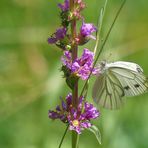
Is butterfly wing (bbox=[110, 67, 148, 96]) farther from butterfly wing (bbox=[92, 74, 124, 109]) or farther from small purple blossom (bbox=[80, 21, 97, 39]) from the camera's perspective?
small purple blossom (bbox=[80, 21, 97, 39])

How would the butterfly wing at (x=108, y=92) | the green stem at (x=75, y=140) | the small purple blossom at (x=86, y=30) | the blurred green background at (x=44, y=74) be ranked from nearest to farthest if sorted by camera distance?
the green stem at (x=75, y=140)
the small purple blossom at (x=86, y=30)
the butterfly wing at (x=108, y=92)
the blurred green background at (x=44, y=74)

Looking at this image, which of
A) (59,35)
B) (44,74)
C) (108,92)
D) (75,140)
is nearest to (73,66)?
(59,35)

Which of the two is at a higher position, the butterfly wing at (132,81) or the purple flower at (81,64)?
the purple flower at (81,64)

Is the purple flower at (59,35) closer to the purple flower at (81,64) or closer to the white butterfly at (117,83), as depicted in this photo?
the purple flower at (81,64)

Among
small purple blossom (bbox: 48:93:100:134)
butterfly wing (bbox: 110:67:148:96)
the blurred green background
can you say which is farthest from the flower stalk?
the blurred green background

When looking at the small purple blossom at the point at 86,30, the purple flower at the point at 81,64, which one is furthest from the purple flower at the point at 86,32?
the purple flower at the point at 81,64

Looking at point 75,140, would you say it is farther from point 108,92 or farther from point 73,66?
point 108,92

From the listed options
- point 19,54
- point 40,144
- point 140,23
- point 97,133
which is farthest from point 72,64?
point 140,23

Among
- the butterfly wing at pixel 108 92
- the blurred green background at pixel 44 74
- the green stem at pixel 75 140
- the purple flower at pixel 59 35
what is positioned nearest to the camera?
the green stem at pixel 75 140
